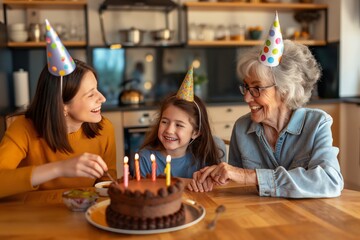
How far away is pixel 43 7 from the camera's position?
4367 millimetres

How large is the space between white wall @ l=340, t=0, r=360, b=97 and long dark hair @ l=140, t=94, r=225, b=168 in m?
2.91

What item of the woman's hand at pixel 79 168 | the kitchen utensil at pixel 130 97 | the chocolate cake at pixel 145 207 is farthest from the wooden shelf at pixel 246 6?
the chocolate cake at pixel 145 207

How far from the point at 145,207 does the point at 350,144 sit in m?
3.63

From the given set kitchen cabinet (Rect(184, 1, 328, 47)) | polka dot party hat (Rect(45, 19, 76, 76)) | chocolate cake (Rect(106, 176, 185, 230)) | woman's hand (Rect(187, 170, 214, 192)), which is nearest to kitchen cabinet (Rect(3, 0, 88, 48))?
kitchen cabinet (Rect(184, 1, 328, 47))

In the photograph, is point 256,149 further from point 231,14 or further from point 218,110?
point 231,14

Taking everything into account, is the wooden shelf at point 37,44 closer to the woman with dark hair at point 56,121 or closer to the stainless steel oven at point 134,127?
the stainless steel oven at point 134,127

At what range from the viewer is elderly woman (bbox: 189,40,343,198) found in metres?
1.80

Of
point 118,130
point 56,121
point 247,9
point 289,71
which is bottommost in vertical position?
point 118,130

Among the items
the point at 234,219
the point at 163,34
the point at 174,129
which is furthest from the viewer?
the point at 163,34

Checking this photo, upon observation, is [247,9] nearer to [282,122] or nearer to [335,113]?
[335,113]

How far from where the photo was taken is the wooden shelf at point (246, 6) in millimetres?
4477

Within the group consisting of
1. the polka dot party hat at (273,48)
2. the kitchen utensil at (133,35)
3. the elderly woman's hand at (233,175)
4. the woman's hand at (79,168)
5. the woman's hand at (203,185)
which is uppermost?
the kitchen utensil at (133,35)

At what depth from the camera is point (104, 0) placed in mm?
4512

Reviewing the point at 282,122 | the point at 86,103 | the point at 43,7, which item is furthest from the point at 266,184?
the point at 43,7
